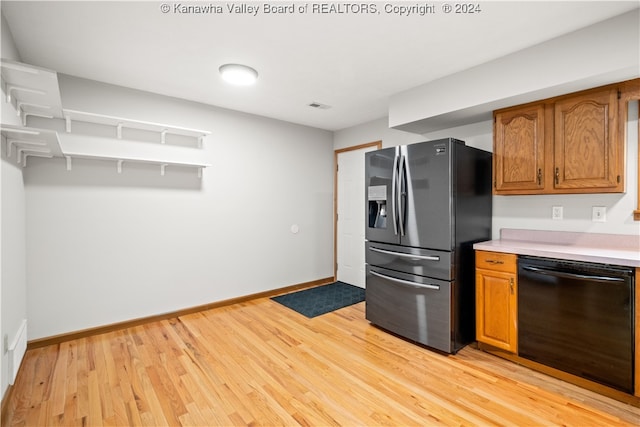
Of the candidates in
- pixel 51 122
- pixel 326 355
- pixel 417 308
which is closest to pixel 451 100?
pixel 417 308

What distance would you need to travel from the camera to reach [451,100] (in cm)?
282

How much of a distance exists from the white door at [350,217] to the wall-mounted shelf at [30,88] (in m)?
3.46

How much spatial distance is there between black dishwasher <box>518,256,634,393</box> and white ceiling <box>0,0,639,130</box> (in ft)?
5.46

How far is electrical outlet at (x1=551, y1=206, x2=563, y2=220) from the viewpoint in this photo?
2662 mm

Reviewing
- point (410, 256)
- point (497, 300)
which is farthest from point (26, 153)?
point (497, 300)

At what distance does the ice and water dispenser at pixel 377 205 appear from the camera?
309 centimetres

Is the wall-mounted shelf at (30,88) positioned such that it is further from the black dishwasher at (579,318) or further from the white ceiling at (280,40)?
the black dishwasher at (579,318)

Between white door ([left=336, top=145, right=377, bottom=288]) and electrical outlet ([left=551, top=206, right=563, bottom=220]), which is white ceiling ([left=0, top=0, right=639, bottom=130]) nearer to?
electrical outlet ([left=551, top=206, right=563, bottom=220])

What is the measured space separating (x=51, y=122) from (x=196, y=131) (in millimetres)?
1236

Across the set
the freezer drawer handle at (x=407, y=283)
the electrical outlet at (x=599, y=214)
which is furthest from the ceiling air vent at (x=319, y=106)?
the electrical outlet at (x=599, y=214)

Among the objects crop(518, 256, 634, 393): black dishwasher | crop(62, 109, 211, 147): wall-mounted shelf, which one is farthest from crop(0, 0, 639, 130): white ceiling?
crop(518, 256, 634, 393): black dishwasher

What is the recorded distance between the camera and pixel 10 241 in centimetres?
212

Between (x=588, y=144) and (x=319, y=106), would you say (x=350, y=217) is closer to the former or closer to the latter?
(x=319, y=106)

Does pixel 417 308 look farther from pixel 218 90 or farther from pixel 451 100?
pixel 218 90
